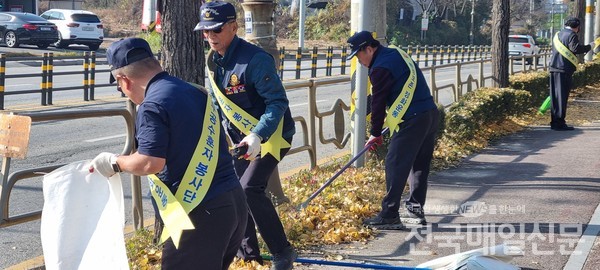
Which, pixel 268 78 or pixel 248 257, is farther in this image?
pixel 248 257

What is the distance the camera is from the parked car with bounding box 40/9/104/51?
35500 millimetres

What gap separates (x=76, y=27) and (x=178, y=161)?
33.4 meters

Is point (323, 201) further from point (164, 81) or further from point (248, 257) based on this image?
point (164, 81)

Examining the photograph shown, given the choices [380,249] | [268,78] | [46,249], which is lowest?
A: [380,249]

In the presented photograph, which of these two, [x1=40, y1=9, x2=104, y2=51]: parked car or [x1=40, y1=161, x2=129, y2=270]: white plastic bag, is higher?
[x1=40, y1=9, x2=104, y2=51]: parked car

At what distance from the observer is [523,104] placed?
14539 millimetres

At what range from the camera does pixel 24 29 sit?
109 feet

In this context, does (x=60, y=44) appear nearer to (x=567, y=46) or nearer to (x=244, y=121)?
(x=567, y=46)

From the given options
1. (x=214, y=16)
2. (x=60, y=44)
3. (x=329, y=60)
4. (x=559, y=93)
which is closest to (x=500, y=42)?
(x=559, y=93)

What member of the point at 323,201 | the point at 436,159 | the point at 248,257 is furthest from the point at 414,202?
the point at 436,159

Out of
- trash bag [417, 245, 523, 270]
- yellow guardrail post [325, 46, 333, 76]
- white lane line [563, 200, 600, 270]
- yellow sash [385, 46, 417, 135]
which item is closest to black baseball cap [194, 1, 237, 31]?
trash bag [417, 245, 523, 270]

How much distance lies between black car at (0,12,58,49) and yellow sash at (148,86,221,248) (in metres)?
31.4

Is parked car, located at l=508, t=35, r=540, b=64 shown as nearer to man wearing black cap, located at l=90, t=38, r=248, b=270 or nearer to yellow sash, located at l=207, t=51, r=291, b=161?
yellow sash, located at l=207, t=51, r=291, b=161

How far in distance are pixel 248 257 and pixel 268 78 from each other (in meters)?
1.25
